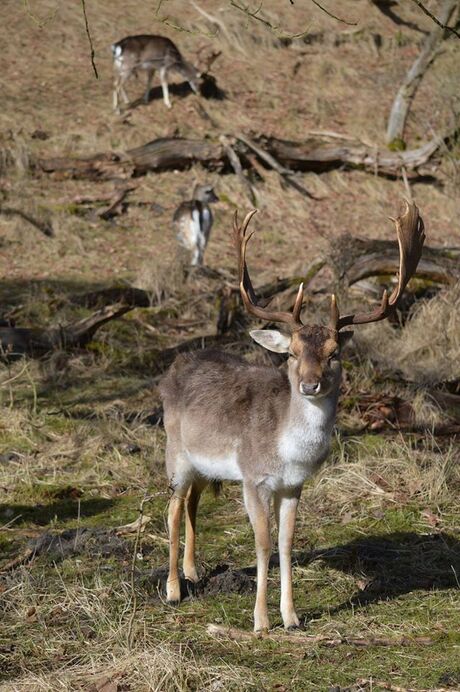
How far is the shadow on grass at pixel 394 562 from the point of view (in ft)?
22.1

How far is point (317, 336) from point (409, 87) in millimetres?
16860

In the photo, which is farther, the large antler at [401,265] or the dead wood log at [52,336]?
the dead wood log at [52,336]

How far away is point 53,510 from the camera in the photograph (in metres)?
8.54

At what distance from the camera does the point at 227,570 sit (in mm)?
7039

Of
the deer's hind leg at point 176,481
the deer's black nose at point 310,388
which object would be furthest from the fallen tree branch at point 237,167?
the deer's black nose at point 310,388

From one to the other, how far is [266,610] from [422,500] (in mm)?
2637

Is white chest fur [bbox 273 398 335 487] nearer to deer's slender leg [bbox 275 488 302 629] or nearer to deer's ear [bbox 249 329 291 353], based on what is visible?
deer's slender leg [bbox 275 488 302 629]

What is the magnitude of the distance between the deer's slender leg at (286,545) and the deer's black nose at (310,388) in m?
0.82

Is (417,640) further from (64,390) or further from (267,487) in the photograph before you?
(64,390)

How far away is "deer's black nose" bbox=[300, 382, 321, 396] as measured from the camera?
5.74 metres

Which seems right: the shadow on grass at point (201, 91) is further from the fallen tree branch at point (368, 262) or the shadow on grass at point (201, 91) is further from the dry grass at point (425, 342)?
the dry grass at point (425, 342)

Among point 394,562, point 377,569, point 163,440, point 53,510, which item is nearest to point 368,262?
point 163,440

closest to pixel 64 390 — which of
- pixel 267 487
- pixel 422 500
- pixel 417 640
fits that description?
pixel 422 500

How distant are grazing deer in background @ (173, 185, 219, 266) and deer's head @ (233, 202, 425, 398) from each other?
9529mm
